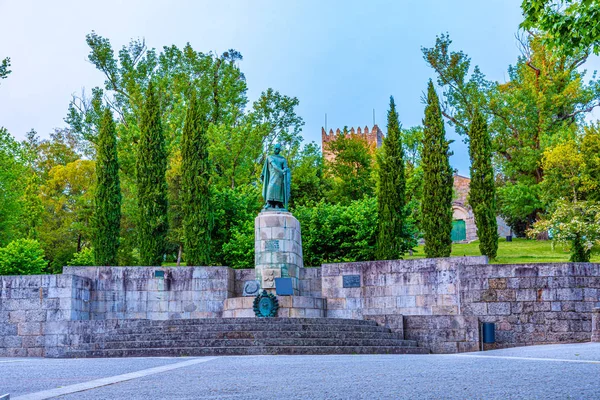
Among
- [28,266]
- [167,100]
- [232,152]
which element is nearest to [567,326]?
[28,266]

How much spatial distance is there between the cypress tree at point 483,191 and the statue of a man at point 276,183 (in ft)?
33.5

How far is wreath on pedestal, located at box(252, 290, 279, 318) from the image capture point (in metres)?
18.6

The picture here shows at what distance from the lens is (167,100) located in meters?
38.6

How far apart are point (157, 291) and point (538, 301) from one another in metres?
11.8

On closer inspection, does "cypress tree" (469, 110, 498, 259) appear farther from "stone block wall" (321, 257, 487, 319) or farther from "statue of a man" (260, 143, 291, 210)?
"statue of a man" (260, 143, 291, 210)

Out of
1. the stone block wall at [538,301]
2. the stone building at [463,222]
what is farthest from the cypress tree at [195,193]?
the stone building at [463,222]

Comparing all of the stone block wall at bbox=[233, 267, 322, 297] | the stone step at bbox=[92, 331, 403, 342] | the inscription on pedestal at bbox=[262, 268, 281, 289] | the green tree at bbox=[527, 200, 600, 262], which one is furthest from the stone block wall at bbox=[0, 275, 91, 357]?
the green tree at bbox=[527, 200, 600, 262]

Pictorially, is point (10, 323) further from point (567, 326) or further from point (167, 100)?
point (167, 100)

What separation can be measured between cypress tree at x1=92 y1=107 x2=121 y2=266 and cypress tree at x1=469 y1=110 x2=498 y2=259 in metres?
15.0

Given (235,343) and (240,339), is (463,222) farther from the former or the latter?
(235,343)

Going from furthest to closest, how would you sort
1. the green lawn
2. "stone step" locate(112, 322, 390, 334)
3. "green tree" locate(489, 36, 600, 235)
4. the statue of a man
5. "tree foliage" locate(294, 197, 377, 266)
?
"green tree" locate(489, 36, 600, 235) < the green lawn < "tree foliage" locate(294, 197, 377, 266) < the statue of a man < "stone step" locate(112, 322, 390, 334)

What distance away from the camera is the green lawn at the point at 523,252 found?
2966 centimetres

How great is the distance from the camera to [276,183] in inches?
853

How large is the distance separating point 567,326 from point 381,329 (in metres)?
4.96
